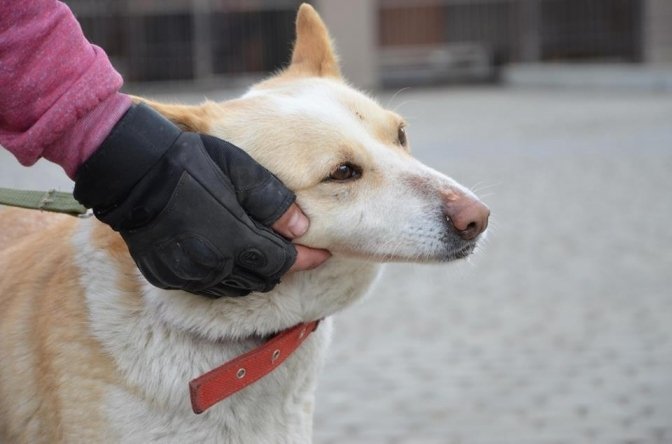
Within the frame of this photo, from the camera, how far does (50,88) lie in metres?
2.36

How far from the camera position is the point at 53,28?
7.83 feet

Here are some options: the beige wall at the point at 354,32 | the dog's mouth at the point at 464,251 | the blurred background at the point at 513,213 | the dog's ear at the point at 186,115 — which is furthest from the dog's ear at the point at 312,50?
the beige wall at the point at 354,32

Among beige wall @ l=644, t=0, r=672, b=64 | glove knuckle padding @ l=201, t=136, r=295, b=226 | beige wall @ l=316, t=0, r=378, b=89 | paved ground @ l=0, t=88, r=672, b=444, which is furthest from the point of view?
beige wall @ l=316, t=0, r=378, b=89

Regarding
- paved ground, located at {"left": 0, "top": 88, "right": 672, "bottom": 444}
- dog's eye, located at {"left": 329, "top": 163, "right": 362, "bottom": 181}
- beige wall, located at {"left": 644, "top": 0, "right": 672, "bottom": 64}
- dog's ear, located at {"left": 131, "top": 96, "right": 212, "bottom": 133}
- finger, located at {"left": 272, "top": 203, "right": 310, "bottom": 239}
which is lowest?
paved ground, located at {"left": 0, "top": 88, "right": 672, "bottom": 444}

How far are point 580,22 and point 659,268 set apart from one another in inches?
743

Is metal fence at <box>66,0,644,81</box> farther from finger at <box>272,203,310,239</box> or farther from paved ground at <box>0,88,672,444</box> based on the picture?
finger at <box>272,203,310,239</box>

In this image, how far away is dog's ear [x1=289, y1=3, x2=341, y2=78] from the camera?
10.7ft

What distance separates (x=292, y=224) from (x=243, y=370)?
14.5 inches

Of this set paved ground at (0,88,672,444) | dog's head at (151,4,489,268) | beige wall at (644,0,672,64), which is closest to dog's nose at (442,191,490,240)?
dog's head at (151,4,489,268)

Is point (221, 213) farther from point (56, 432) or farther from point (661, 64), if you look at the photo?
point (661, 64)

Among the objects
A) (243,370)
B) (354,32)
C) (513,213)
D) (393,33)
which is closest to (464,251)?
(243,370)

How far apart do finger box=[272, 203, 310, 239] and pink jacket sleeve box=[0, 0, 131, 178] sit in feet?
1.43

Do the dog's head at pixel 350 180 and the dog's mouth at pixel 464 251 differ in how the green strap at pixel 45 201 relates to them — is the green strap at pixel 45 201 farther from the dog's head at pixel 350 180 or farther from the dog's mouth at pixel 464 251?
the dog's mouth at pixel 464 251

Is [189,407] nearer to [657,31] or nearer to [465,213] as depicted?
[465,213]
